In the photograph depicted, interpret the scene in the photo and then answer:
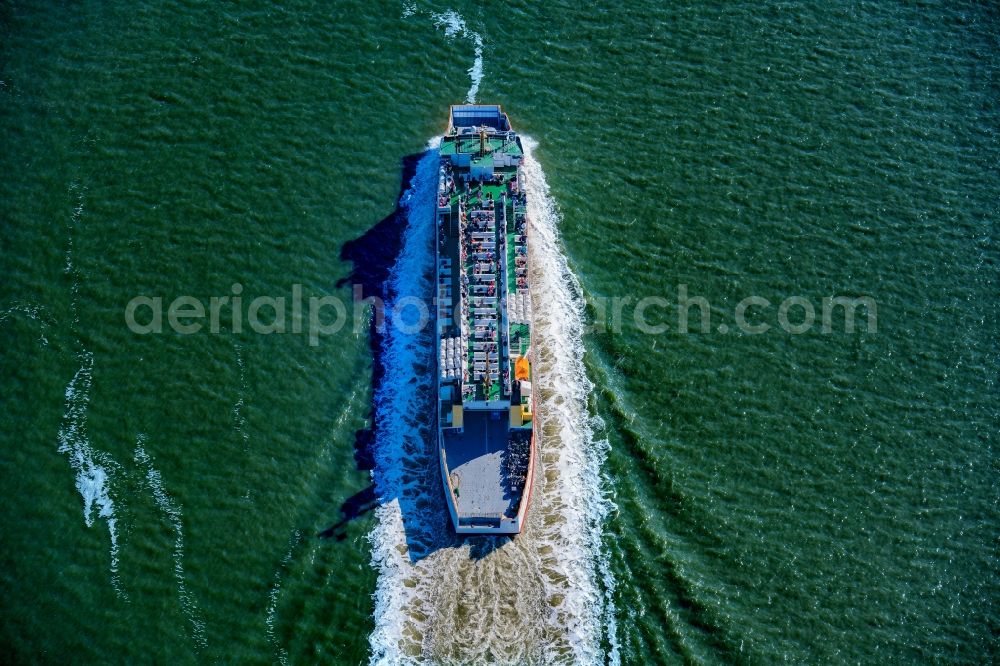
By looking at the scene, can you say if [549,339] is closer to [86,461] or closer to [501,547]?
[501,547]

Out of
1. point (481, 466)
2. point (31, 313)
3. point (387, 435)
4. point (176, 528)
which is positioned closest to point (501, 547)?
point (481, 466)

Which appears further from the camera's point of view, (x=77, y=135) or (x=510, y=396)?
(x=77, y=135)

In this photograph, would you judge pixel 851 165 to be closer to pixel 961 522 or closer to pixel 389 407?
pixel 961 522

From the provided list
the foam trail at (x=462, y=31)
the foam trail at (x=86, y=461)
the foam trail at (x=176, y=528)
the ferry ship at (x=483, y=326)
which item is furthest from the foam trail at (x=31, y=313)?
the foam trail at (x=462, y=31)

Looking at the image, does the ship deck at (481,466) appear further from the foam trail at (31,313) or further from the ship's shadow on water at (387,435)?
the foam trail at (31,313)

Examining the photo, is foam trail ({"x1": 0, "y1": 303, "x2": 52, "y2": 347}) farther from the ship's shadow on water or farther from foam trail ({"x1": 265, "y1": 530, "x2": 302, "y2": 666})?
foam trail ({"x1": 265, "y1": 530, "x2": 302, "y2": 666})

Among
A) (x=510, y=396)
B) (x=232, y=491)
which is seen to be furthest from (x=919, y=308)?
(x=232, y=491)
